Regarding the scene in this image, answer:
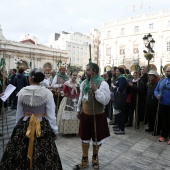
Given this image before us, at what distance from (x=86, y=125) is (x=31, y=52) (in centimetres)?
3460

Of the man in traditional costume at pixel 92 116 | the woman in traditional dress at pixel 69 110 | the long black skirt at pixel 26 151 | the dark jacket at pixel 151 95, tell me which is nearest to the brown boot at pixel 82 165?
the man in traditional costume at pixel 92 116

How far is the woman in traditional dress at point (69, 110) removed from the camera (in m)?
5.34

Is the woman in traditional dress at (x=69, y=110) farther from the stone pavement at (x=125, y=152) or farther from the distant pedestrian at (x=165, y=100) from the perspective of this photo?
the distant pedestrian at (x=165, y=100)

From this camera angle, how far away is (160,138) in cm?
515

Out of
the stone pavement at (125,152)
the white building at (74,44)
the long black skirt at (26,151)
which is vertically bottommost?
the stone pavement at (125,152)

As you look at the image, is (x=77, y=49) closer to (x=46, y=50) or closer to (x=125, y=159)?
(x=46, y=50)

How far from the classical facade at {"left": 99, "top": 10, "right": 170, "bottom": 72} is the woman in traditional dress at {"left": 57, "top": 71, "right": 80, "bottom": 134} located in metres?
29.6

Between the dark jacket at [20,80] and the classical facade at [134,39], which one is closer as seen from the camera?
the dark jacket at [20,80]

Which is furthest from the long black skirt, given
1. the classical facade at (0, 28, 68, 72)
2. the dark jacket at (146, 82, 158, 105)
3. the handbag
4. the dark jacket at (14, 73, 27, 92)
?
the classical facade at (0, 28, 68, 72)

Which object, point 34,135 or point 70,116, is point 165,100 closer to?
point 70,116

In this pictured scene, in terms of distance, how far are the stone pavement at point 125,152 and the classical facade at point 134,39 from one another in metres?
29.8

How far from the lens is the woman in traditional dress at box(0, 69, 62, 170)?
8.81 feet

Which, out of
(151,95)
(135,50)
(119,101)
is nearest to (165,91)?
(151,95)

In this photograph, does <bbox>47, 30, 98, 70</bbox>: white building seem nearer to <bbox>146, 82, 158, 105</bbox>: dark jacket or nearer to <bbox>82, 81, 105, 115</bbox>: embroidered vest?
<bbox>146, 82, 158, 105</bbox>: dark jacket
